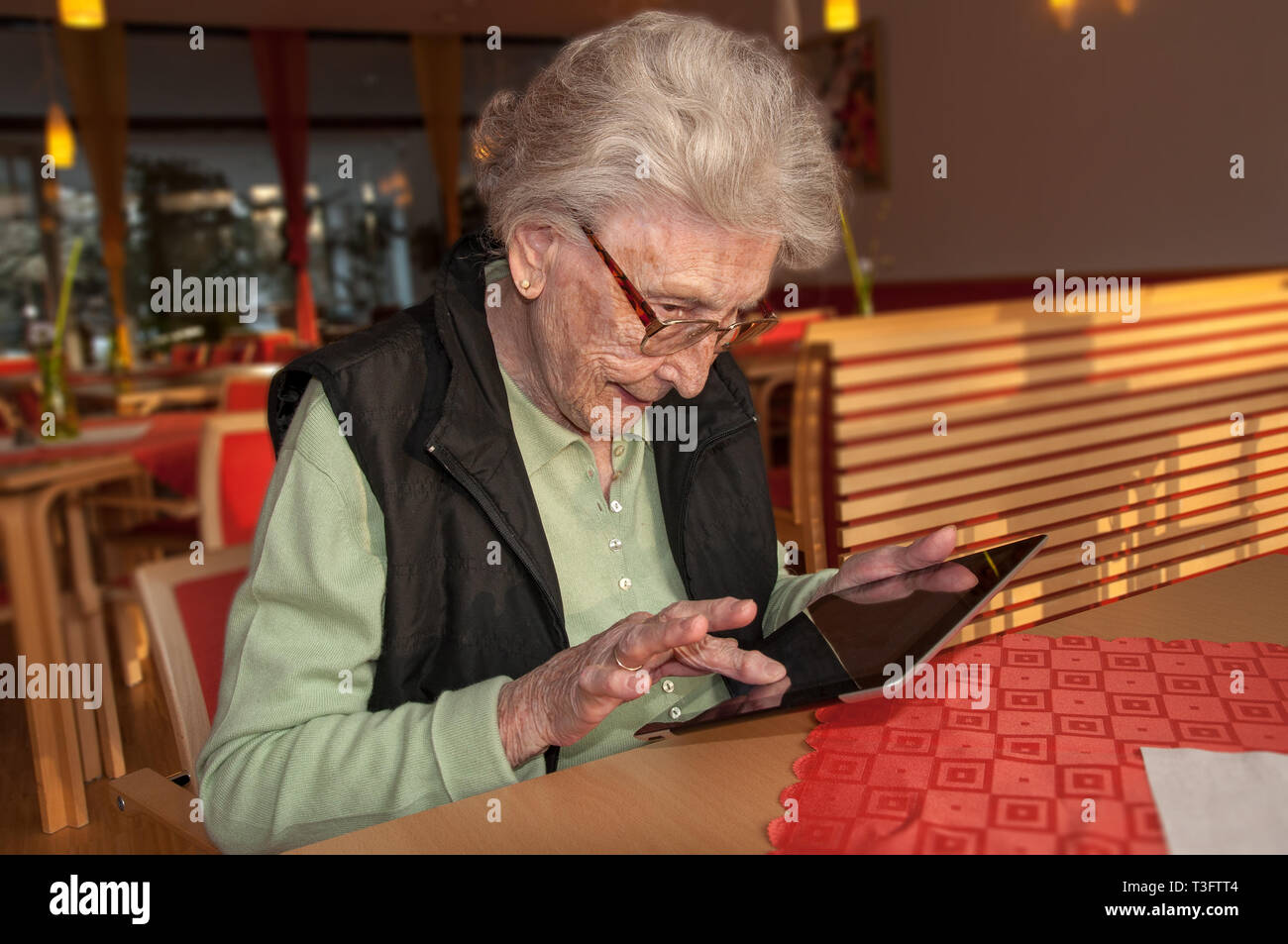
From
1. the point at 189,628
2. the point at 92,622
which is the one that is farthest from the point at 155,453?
the point at 189,628

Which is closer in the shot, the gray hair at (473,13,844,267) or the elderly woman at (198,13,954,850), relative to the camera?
the elderly woman at (198,13,954,850)

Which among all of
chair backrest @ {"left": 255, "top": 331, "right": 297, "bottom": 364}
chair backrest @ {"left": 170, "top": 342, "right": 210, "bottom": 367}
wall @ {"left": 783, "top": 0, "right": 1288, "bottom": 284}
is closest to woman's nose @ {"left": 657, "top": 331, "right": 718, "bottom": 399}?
wall @ {"left": 783, "top": 0, "right": 1288, "bottom": 284}

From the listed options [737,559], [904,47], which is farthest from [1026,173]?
[737,559]

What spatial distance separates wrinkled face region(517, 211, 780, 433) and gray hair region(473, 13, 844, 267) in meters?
0.02

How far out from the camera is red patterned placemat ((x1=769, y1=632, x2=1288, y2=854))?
0.78 m

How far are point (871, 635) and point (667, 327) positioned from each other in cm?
40

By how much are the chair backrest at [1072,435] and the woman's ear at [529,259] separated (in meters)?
0.73

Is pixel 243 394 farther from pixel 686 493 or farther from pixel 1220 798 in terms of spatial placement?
pixel 1220 798

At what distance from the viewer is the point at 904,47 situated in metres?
7.07

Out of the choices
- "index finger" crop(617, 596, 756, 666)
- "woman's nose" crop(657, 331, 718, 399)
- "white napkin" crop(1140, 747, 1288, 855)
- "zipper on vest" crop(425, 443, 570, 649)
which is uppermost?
"woman's nose" crop(657, 331, 718, 399)

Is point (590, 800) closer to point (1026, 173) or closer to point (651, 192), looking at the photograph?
point (651, 192)

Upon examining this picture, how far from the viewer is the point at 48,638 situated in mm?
2664

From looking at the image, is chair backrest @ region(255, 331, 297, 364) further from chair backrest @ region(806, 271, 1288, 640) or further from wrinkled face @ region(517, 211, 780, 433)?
wrinkled face @ region(517, 211, 780, 433)

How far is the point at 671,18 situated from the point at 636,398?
433 millimetres
